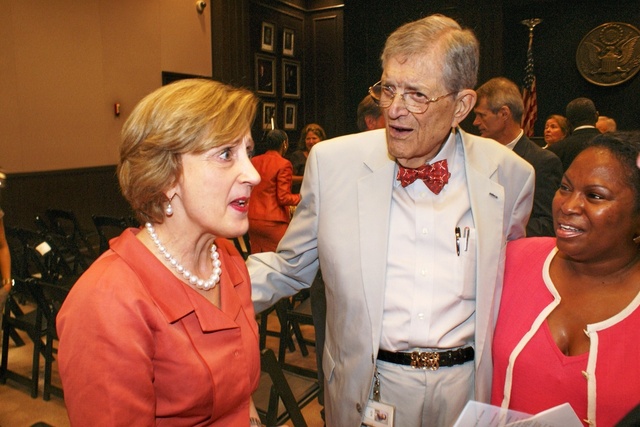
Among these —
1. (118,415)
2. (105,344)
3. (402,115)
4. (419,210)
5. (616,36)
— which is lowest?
(118,415)

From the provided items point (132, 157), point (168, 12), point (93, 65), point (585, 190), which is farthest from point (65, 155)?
point (585, 190)

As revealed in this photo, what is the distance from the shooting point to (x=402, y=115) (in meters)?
1.70

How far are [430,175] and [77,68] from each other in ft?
21.0

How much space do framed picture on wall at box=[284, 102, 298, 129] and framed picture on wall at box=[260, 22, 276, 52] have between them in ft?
3.79

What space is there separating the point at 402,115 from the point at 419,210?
0.33 m

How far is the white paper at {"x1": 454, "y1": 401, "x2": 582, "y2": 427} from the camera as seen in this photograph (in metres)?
1.15

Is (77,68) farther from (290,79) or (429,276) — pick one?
(429,276)

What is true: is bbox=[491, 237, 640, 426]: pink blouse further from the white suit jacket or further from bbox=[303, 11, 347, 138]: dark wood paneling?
bbox=[303, 11, 347, 138]: dark wood paneling

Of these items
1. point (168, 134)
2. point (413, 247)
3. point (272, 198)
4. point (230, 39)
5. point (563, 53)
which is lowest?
point (272, 198)

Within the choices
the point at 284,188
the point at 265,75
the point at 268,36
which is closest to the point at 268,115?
the point at 265,75

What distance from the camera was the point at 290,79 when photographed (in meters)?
10.4

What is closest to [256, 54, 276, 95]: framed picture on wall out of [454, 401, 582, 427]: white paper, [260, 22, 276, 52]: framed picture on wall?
[260, 22, 276, 52]: framed picture on wall

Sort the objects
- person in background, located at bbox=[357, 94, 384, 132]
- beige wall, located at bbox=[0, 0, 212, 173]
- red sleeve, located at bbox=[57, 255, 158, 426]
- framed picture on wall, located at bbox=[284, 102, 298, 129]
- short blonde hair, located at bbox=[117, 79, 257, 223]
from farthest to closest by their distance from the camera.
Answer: framed picture on wall, located at bbox=[284, 102, 298, 129] → beige wall, located at bbox=[0, 0, 212, 173] → person in background, located at bbox=[357, 94, 384, 132] → short blonde hair, located at bbox=[117, 79, 257, 223] → red sleeve, located at bbox=[57, 255, 158, 426]

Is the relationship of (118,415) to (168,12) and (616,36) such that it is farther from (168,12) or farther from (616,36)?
(616,36)
